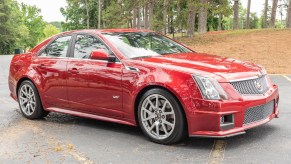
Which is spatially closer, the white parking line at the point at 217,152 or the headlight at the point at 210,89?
the white parking line at the point at 217,152

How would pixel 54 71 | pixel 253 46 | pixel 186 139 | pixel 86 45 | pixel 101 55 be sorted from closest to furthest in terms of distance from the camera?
pixel 186 139 < pixel 101 55 < pixel 86 45 < pixel 54 71 < pixel 253 46

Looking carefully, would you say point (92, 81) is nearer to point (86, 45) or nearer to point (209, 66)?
point (86, 45)

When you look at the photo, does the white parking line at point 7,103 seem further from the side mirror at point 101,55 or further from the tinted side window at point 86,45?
the side mirror at point 101,55

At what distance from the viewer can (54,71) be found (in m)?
6.88

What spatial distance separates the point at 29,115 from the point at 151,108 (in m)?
2.84

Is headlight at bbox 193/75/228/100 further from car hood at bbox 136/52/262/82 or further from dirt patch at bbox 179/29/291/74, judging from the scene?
dirt patch at bbox 179/29/291/74

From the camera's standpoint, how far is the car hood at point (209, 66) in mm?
5289

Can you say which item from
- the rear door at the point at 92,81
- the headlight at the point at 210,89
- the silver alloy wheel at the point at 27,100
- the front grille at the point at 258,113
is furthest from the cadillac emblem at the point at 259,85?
the silver alloy wheel at the point at 27,100

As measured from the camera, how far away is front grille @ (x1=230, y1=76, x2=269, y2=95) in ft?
17.3

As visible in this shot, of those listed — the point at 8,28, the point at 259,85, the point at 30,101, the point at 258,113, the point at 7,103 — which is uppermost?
the point at 8,28

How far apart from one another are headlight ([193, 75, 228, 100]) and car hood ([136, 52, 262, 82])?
3.0 inches

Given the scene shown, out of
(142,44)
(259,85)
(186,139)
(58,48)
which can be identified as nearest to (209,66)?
(259,85)

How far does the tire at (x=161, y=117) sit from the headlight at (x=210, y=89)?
1.29ft

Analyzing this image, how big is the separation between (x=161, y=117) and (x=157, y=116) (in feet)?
0.24
